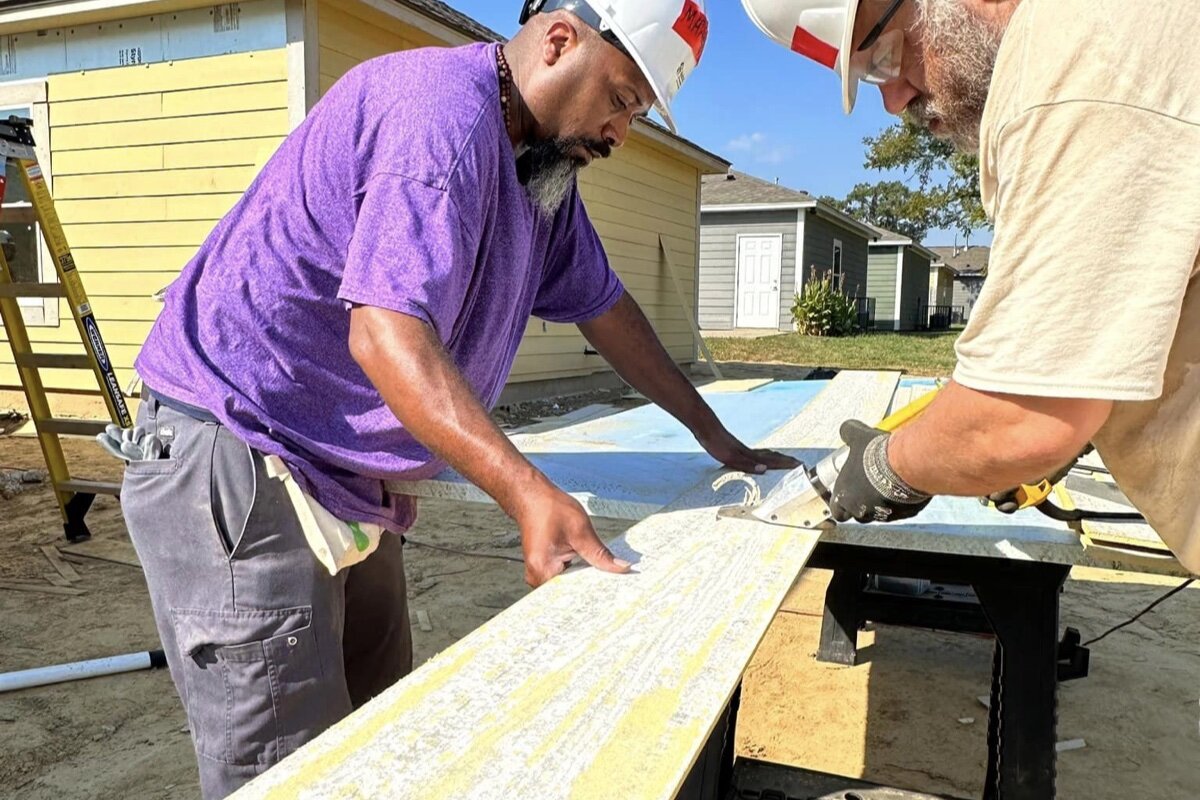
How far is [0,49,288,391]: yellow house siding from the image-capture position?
6.71 meters

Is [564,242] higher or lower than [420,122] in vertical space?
lower

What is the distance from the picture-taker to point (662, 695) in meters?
0.95

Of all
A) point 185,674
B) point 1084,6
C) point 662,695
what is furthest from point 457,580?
point 1084,6

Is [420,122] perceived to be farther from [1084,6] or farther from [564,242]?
[1084,6]

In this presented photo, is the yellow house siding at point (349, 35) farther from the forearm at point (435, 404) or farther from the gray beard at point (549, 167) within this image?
the forearm at point (435, 404)

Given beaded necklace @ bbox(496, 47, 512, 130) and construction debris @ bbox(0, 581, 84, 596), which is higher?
beaded necklace @ bbox(496, 47, 512, 130)

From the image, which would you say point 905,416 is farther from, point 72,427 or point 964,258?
point 964,258

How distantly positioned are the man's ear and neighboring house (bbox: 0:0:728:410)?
5.38m

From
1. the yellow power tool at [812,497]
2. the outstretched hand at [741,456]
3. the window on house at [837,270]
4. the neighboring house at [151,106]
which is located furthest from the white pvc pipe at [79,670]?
the window on house at [837,270]

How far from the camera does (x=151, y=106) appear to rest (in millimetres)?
7051

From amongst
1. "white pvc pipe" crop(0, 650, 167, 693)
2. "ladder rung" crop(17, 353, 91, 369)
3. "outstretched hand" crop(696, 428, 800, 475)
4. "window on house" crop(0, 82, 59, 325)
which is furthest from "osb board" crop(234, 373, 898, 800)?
"window on house" crop(0, 82, 59, 325)

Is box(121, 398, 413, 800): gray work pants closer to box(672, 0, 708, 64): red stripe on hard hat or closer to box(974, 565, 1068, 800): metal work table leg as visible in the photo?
box(672, 0, 708, 64): red stripe on hard hat

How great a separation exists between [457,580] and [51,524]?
8.57ft

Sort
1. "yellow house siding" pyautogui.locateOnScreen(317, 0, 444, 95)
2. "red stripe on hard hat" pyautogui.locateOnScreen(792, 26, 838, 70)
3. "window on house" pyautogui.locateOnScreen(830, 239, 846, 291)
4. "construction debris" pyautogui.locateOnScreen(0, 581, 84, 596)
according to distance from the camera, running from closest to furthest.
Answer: "red stripe on hard hat" pyautogui.locateOnScreen(792, 26, 838, 70) → "construction debris" pyautogui.locateOnScreen(0, 581, 84, 596) → "yellow house siding" pyautogui.locateOnScreen(317, 0, 444, 95) → "window on house" pyautogui.locateOnScreen(830, 239, 846, 291)
